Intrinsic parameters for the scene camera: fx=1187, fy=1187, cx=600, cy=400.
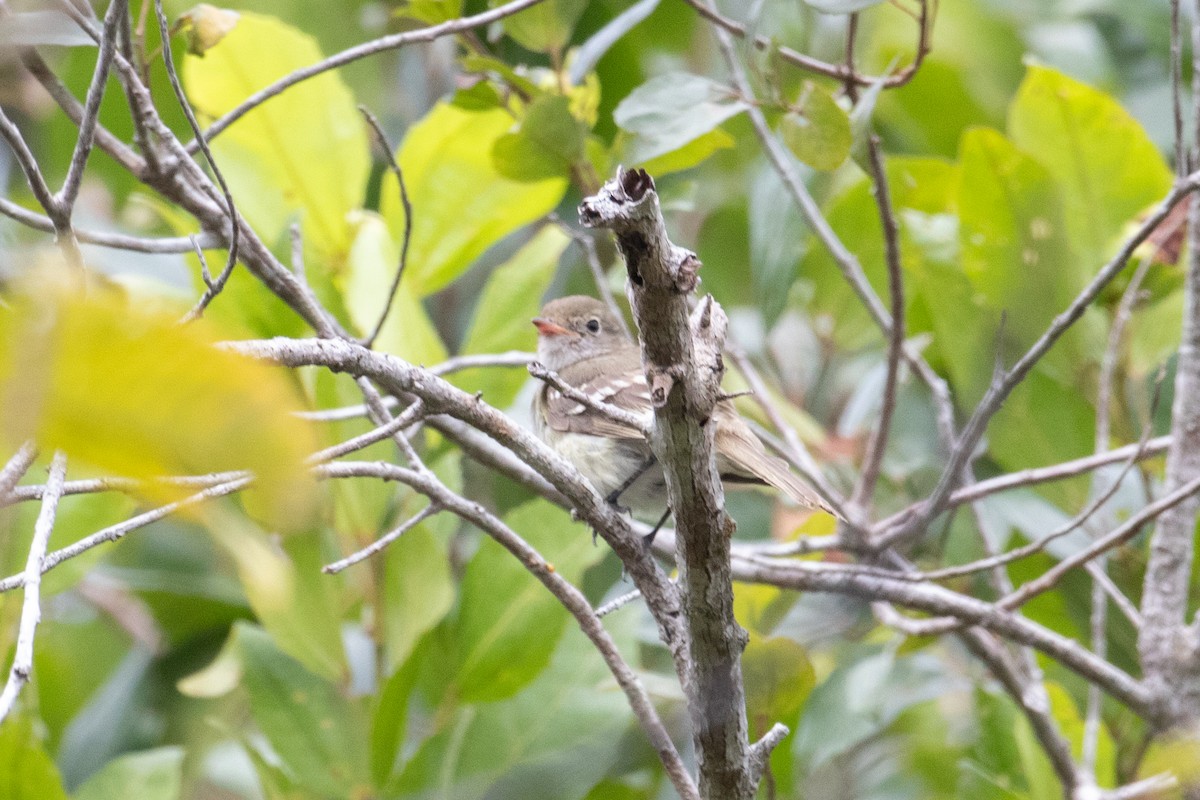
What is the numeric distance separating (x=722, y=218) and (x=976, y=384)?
1.74 meters

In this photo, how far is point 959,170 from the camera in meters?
3.65

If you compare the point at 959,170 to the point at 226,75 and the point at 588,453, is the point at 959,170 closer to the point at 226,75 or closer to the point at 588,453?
the point at 588,453

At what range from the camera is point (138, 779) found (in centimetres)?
310

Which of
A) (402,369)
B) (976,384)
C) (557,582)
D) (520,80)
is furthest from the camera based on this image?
(976,384)

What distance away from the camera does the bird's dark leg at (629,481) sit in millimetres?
3359

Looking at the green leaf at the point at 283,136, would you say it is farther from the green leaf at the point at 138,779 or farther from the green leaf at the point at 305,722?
the green leaf at the point at 138,779

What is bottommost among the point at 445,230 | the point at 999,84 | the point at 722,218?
the point at 445,230

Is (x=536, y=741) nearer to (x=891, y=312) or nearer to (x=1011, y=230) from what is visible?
(x=891, y=312)

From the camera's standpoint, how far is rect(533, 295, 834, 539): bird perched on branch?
2887 mm

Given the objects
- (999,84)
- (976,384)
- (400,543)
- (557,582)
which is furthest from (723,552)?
(999,84)

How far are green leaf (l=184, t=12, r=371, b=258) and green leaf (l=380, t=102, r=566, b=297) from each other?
0.20 meters

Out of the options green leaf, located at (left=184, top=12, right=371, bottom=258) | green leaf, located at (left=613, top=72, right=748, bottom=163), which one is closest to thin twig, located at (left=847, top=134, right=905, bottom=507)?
green leaf, located at (left=613, top=72, right=748, bottom=163)

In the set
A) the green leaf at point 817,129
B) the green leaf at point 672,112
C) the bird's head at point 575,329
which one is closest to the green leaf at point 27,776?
the green leaf at point 672,112

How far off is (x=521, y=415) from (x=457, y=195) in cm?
72
